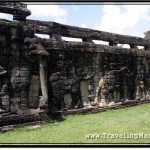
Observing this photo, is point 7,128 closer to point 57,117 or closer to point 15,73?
point 15,73

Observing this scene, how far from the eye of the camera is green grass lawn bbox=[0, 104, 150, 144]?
915cm

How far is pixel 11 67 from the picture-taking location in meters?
11.4

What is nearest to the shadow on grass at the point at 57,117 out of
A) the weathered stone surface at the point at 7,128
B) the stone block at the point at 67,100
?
the stone block at the point at 67,100

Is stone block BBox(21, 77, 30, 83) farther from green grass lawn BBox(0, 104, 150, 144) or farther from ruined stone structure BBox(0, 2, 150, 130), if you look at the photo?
green grass lawn BBox(0, 104, 150, 144)

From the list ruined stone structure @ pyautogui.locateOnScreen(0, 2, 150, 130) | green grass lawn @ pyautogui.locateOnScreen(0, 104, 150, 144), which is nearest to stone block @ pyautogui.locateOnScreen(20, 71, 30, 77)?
ruined stone structure @ pyautogui.locateOnScreen(0, 2, 150, 130)

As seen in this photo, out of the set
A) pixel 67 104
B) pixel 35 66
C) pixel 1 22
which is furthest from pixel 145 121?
pixel 1 22

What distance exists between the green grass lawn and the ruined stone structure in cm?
66

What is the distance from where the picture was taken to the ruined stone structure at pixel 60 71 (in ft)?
37.1

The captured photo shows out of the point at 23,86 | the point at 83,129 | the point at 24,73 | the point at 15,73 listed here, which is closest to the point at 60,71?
the point at 24,73

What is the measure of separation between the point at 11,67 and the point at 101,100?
15.4ft

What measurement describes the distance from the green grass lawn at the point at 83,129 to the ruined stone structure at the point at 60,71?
0.66m

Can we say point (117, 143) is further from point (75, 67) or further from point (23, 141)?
point (75, 67)

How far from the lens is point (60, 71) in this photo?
12.9 m

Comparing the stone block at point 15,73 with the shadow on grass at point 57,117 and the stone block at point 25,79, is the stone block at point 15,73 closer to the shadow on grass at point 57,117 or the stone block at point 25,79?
the stone block at point 25,79
